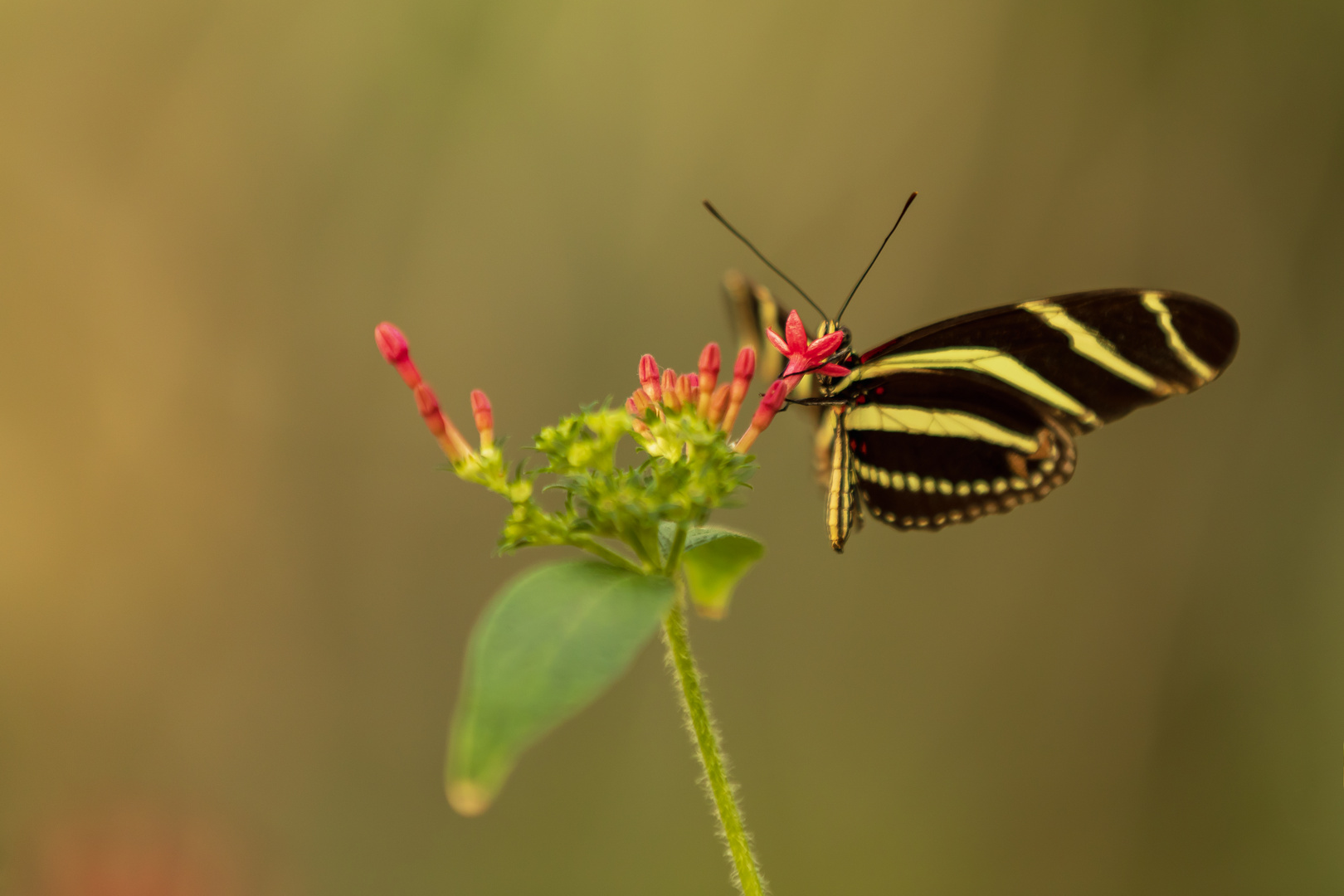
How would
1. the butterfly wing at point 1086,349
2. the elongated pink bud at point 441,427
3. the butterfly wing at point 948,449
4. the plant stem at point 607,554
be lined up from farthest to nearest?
the butterfly wing at point 948,449 → the butterfly wing at point 1086,349 → the elongated pink bud at point 441,427 → the plant stem at point 607,554

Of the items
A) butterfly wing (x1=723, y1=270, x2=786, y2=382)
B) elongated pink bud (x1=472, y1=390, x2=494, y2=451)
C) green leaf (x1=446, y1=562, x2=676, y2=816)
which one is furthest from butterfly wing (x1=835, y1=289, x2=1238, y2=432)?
green leaf (x1=446, y1=562, x2=676, y2=816)

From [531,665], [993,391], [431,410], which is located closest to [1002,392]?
[993,391]

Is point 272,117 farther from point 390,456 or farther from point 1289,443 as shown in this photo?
point 1289,443

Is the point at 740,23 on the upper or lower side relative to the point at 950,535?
upper

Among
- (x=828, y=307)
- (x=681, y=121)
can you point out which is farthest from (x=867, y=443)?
(x=681, y=121)

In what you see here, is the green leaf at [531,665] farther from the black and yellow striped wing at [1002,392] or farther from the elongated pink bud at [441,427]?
the black and yellow striped wing at [1002,392]

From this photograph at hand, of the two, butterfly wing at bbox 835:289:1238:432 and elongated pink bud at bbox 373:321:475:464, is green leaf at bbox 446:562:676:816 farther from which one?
butterfly wing at bbox 835:289:1238:432

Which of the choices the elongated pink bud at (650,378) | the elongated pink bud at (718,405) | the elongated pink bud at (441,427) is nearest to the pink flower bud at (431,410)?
the elongated pink bud at (441,427)
